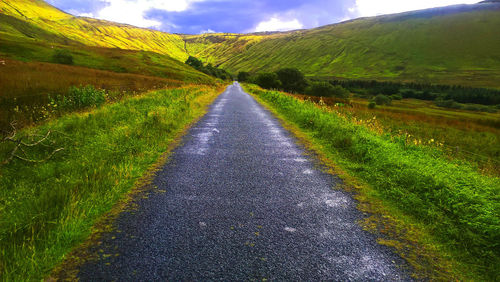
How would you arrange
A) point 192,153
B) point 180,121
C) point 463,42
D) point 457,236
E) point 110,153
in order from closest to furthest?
1. point 457,236
2. point 110,153
3. point 192,153
4. point 180,121
5. point 463,42

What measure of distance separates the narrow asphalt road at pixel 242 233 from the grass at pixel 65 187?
516 mm

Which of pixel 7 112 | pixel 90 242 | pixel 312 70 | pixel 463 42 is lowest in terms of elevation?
pixel 90 242

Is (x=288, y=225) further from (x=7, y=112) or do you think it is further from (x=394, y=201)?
(x=7, y=112)

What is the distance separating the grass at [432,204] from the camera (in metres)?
3.28

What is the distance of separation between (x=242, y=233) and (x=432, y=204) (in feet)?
11.7

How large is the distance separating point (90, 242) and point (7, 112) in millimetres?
9991

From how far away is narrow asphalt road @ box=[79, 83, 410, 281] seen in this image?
2898 mm

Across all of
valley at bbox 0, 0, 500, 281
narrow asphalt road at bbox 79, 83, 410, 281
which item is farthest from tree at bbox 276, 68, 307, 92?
narrow asphalt road at bbox 79, 83, 410, 281

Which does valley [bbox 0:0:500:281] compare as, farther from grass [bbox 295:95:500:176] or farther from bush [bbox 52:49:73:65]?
bush [bbox 52:49:73:65]

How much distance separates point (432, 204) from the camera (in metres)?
4.57

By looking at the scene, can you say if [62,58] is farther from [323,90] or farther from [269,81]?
[323,90]

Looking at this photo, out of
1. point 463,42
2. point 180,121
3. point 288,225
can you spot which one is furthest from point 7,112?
point 463,42

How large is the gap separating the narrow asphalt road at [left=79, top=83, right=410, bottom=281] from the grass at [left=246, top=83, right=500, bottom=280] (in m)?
0.60

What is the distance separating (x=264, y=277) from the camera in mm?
2789
